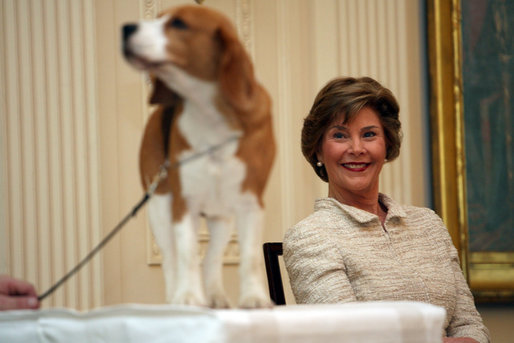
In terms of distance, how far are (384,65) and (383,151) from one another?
77 centimetres

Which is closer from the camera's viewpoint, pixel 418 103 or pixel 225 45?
pixel 225 45

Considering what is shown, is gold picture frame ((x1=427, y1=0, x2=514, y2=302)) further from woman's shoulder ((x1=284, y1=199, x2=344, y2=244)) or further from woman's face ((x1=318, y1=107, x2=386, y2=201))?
woman's shoulder ((x1=284, y1=199, x2=344, y2=244))

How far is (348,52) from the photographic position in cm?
259

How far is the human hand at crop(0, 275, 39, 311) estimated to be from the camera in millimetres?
1038

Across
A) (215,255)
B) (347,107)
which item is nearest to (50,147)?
(347,107)

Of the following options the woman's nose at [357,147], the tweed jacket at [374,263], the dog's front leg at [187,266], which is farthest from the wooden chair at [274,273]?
the dog's front leg at [187,266]

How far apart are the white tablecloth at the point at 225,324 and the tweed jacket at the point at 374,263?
61cm

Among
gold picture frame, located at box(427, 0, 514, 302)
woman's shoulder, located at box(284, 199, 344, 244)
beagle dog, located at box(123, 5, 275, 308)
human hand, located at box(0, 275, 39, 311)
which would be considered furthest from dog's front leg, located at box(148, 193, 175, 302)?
gold picture frame, located at box(427, 0, 514, 302)

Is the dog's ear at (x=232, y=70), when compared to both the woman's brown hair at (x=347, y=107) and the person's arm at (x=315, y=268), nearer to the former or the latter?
the person's arm at (x=315, y=268)

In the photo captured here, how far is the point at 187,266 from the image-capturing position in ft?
2.80

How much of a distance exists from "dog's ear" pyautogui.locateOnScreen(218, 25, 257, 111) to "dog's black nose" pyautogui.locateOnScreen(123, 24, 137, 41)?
0.10 metres

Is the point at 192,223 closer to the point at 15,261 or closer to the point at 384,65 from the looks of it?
the point at 15,261

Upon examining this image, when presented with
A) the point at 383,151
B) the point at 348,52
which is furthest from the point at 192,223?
the point at 348,52

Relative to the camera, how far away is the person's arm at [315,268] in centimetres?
159
